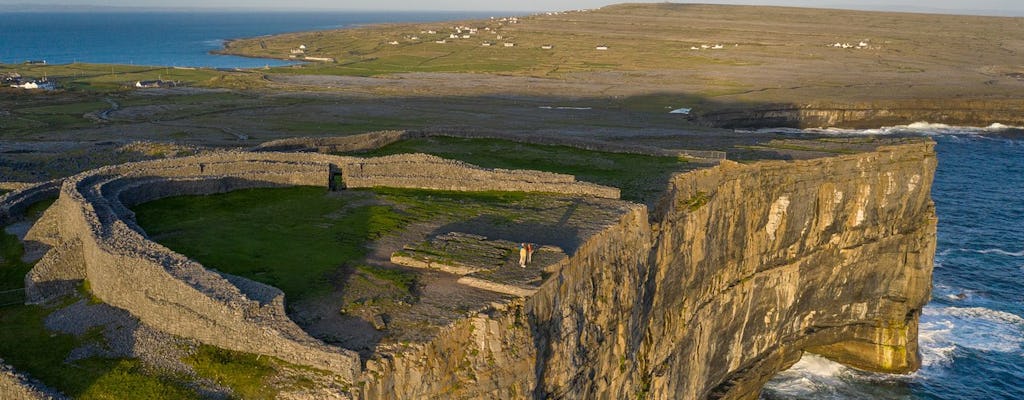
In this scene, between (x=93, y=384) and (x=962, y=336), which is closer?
(x=93, y=384)

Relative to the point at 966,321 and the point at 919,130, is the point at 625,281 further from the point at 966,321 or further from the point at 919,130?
the point at 919,130

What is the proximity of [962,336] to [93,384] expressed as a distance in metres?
51.4

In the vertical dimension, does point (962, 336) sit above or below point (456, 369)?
below

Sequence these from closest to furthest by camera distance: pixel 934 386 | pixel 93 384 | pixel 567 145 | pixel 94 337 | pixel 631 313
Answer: pixel 93 384
pixel 94 337
pixel 631 313
pixel 934 386
pixel 567 145

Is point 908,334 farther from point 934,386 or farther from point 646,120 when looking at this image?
point 646,120

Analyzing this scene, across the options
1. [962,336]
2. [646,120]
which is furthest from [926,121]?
[962,336]

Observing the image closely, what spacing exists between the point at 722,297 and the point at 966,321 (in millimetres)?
23019

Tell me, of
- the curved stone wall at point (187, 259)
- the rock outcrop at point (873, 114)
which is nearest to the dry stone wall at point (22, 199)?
the curved stone wall at point (187, 259)

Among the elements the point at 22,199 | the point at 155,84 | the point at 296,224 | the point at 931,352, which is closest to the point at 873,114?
the point at 931,352

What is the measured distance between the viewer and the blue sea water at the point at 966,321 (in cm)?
4672

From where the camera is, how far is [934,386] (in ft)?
153

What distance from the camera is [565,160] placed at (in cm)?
5059

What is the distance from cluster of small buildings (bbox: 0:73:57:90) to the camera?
380 feet

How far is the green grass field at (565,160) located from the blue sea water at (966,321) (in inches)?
600
